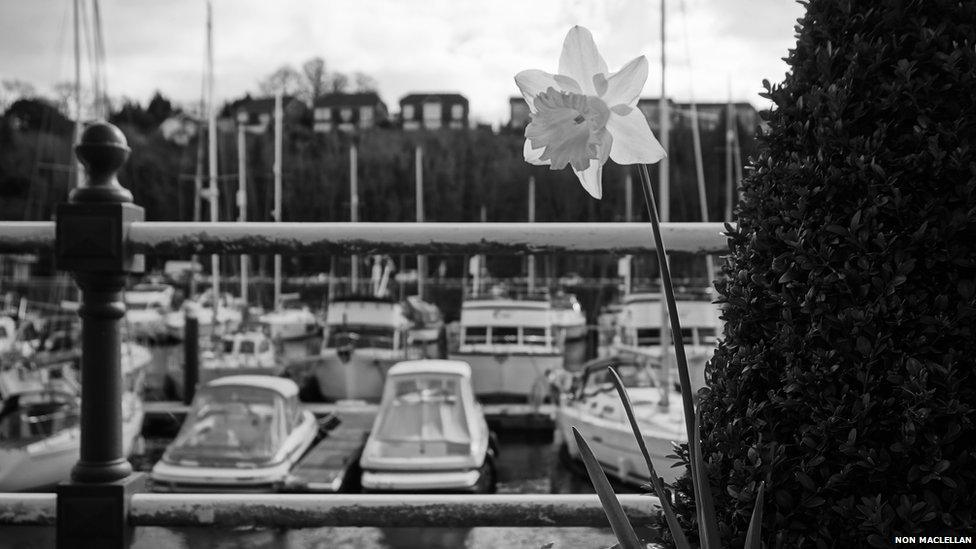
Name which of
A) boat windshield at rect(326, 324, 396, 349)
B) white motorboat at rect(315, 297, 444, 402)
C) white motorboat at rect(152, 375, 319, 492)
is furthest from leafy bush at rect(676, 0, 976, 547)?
boat windshield at rect(326, 324, 396, 349)

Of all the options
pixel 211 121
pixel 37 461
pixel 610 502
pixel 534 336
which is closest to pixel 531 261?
pixel 211 121

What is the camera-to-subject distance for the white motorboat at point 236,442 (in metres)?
12.4

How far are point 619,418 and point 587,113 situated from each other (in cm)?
1185

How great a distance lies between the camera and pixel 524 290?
1706 inches

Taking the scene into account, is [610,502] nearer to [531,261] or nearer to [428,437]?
[428,437]

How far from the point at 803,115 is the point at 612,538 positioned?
4.33 feet

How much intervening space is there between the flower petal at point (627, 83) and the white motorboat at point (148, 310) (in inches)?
738

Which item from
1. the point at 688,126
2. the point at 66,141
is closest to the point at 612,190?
the point at 688,126

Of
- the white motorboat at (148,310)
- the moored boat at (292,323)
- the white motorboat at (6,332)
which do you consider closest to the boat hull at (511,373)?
the white motorboat at (148,310)

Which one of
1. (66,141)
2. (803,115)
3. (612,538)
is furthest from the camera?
(66,141)

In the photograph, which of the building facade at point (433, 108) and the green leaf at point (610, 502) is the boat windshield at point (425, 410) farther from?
the building facade at point (433, 108)

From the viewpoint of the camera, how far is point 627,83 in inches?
43.5

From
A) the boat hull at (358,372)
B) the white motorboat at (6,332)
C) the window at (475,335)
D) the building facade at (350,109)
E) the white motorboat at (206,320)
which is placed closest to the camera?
the boat hull at (358,372)

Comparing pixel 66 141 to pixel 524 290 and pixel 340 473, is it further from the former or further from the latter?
pixel 340 473
